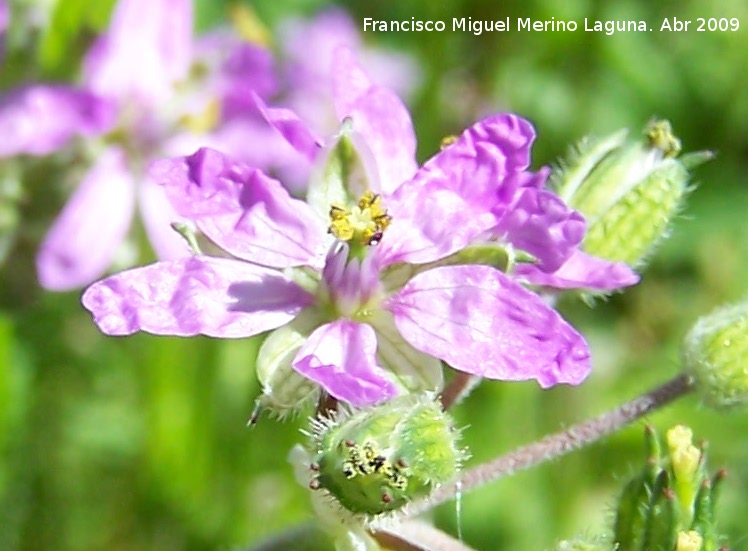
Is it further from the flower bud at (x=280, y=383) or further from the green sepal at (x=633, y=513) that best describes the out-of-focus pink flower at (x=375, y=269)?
the green sepal at (x=633, y=513)

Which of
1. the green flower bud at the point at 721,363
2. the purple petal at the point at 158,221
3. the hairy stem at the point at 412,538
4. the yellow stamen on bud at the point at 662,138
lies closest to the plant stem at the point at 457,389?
the hairy stem at the point at 412,538

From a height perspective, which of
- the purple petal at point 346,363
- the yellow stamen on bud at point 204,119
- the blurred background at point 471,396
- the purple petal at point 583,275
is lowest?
the blurred background at point 471,396

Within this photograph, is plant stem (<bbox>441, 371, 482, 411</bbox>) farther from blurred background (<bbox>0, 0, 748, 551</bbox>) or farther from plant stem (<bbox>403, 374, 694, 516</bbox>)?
blurred background (<bbox>0, 0, 748, 551</bbox>)

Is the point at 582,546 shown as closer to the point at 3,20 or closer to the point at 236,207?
the point at 236,207

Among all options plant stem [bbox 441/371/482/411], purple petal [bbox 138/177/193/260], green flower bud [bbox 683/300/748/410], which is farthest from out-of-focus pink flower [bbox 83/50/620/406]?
purple petal [bbox 138/177/193/260]

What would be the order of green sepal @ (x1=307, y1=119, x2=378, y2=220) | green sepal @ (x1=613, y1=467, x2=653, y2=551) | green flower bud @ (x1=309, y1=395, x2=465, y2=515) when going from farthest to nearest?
green sepal @ (x1=307, y1=119, x2=378, y2=220) → green sepal @ (x1=613, y1=467, x2=653, y2=551) → green flower bud @ (x1=309, y1=395, x2=465, y2=515)

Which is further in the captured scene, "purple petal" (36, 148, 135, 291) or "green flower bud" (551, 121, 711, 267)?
"purple petal" (36, 148, 135, 291)

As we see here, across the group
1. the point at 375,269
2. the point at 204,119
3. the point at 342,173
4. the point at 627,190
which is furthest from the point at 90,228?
the point at 627,190

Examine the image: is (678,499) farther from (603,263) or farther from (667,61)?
(667,61)
